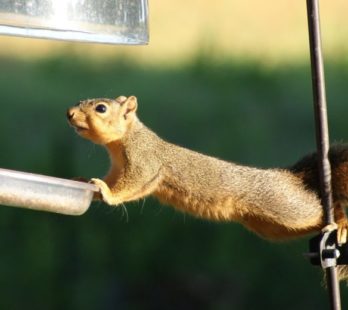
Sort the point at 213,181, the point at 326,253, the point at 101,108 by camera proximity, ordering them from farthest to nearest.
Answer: the point at 213,181
the point at 101,108
the point at 326,253

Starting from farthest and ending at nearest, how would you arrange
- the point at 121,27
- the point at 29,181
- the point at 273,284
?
the point at 273,284, the point at 121,27, the point at 29,181

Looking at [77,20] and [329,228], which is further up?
[77,20]

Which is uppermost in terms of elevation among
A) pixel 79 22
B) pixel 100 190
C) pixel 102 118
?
pixel 79 22

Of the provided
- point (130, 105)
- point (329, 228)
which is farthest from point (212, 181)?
point (329, 228)

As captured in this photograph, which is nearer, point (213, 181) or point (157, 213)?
point (213, 181)

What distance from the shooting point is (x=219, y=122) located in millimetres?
3545

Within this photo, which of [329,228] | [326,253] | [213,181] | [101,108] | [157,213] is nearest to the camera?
[326,253]

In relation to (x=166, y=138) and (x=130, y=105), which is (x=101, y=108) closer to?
(x=130, y=105)

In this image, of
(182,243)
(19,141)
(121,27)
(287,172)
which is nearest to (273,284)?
(182,243)

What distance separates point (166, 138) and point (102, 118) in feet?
4.02

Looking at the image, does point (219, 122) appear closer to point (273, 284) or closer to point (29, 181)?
point (273, 284)

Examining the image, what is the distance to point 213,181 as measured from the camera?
237 centimetres

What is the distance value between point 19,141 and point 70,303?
501mm

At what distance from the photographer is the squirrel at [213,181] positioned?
2.28 meters
